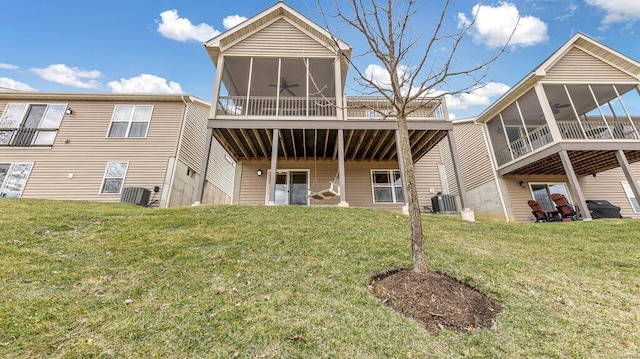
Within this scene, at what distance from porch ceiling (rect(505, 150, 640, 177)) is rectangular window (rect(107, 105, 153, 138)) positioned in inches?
659

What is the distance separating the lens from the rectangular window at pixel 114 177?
10.2 metres

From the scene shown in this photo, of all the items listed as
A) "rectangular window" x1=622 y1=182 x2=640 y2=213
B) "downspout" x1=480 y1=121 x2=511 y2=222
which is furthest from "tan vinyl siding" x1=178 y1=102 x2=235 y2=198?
"rectangular window" x1=622 y1=182 x2=640 y2=213

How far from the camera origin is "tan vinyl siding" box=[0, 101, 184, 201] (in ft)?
33.2

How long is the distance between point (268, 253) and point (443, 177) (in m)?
10.5

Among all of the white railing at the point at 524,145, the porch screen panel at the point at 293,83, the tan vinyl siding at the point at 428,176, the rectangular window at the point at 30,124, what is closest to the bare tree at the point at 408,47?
the porch screen panel at the point at 293,83

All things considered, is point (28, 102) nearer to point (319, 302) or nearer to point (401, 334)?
point (319, 302)

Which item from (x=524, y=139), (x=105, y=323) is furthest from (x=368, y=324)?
(x=524, y=139)

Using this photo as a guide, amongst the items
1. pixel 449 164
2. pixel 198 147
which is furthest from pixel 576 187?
pixel 198 147

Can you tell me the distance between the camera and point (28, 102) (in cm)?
1123

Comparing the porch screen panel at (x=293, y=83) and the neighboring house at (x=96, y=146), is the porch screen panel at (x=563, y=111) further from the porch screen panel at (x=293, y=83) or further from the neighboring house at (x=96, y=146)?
the neighboring house at (x=96, y=146)

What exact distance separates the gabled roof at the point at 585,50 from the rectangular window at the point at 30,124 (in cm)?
1989

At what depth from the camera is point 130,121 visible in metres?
11.2

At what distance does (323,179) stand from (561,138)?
9.28 m

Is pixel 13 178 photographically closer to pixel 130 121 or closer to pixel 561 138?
pixel 130 121
